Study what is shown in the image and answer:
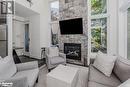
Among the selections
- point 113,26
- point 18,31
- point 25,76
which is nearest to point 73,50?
point 113,26

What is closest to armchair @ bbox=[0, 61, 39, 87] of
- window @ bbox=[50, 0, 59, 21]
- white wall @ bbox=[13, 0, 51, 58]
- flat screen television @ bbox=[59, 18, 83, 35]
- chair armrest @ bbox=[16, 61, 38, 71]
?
chair armrest @ bbox=[16, 61, 38, 71]

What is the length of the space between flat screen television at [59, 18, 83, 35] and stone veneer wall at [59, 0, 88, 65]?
0.54ft

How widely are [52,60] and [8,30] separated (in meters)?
1.86

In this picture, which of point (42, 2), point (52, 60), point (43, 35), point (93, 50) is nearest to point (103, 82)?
point (52, 60)

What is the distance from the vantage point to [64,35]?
5.05m

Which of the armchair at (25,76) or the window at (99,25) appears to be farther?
the window at (99,25)

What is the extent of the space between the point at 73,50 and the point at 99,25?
5.29 ft

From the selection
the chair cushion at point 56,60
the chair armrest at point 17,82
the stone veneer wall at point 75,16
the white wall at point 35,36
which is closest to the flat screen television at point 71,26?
the stone veneer wall at point 75,16

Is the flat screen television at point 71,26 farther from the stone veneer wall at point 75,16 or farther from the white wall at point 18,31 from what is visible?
the white wall at point 18,31

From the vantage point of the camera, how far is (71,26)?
15.5ft

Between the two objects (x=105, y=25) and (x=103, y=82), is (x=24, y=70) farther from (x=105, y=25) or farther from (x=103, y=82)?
(x=105, y=25)

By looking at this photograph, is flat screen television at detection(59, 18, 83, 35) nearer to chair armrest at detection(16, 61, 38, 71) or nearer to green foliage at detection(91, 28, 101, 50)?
green foliage at detection(91, 28, 101, 50)

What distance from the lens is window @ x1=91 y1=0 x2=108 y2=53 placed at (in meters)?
4.34

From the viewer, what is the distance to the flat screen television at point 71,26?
4.48 m
